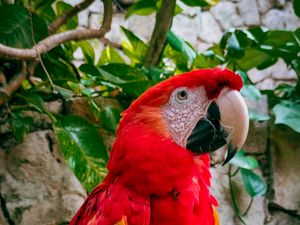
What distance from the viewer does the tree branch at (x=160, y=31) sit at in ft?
4.99

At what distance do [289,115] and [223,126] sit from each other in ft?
2.36

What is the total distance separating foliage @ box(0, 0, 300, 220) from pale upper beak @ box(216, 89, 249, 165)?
454 millimetres

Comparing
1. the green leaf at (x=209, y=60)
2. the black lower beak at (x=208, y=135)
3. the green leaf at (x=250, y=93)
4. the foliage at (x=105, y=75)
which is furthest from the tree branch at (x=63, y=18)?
the black lower beak at (x=208, y=135)

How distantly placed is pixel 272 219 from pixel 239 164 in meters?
0.31

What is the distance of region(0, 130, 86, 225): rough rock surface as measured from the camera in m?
1.28

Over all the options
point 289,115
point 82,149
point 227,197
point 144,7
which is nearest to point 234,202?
point 227,197

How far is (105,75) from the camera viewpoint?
4.36 feet

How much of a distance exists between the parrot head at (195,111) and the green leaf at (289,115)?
65 centimetres

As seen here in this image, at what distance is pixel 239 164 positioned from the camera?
4.77ft

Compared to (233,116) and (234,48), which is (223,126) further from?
(234,48)

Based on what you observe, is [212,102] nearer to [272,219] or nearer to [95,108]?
[95,108]

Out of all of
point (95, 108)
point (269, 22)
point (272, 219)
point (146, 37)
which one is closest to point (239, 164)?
point (272, 219)

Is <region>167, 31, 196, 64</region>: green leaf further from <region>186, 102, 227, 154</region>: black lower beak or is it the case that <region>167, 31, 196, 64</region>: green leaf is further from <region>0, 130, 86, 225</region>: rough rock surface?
<region>186, 102, 227, 154</region>: black lower beak

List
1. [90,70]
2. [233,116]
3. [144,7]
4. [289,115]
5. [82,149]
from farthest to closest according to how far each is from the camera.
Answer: [144,7]
[289,115]
[90,70]
[82,149]
[233,116]
